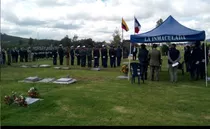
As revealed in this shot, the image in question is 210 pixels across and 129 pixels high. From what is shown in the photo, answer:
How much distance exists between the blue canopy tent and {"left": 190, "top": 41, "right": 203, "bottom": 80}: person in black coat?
3.71 feet

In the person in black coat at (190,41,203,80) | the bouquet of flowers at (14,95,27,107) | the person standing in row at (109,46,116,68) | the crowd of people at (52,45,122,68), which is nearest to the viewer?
the bouquet of flowers at (14,95,27,107)

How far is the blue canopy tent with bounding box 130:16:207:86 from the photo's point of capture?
1170 centimetres

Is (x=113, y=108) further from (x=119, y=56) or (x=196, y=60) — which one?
(x=119, y=56)

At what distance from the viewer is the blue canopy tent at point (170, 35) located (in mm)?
11695

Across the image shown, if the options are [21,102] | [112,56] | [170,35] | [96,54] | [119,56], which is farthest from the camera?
[119,56]

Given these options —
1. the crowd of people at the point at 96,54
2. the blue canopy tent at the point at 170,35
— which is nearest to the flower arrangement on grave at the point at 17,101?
the blue canopy tent at the point at 170,35

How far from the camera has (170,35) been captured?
12227mm

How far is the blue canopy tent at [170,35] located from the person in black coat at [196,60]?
3.71 feet

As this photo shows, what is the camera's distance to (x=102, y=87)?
10641 millimetres

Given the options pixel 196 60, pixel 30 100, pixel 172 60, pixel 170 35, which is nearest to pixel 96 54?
pixel 172 60

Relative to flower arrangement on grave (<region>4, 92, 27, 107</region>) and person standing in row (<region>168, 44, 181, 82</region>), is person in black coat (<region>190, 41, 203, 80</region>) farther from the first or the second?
flower arrangement on grave (<region>4, 92, 27, 107</region>)

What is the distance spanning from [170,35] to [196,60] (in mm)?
2062

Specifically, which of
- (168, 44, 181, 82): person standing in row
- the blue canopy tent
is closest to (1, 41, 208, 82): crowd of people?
(168, 44, 181, 82): person standing in row

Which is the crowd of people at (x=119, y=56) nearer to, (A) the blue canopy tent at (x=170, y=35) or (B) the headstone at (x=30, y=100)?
(A) the blue canopy tent at (x=170, y=35)
